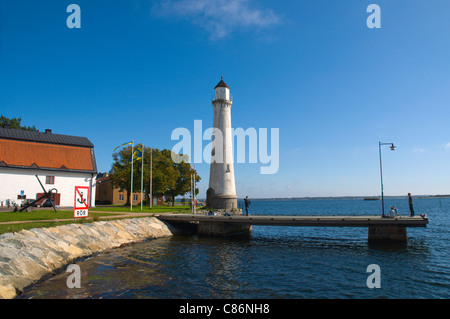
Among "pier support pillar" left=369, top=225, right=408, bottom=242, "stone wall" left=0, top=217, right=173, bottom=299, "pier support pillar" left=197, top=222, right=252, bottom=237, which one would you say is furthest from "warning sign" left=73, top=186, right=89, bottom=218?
"pier support pillar" left=369, top=225, right=408, bottom=242

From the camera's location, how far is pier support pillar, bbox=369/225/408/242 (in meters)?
25.3

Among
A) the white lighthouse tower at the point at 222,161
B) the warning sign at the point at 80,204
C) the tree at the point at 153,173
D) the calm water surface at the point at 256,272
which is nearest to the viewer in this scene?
the calm water surface at the point at 256,272

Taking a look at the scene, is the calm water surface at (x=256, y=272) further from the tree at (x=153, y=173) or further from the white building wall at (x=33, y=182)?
the tree at (x=153, y=173)

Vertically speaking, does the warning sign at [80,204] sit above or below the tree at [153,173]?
below

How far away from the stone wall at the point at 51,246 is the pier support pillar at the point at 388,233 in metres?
20.1

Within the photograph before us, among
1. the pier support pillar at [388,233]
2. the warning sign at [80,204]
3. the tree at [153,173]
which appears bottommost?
the pier support pillar at [388,233]

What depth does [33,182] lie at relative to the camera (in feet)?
131

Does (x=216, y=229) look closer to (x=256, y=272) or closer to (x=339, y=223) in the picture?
(x=339, y=223)

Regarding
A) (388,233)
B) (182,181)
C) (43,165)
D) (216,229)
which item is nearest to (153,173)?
(182,181)

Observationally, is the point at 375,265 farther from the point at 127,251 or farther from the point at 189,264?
the point at 127,251

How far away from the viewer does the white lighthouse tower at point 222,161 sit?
43.6 metres

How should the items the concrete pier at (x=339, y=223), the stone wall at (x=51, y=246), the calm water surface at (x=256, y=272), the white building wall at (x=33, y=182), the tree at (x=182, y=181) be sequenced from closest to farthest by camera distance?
the stone wall at (x=51, y=246) → the calm water surface at (x=256, y=272) → the concrete pier at (x=339, y=223) → the white building wall at (x=33, y=182) → the tree at (x=182, y=181)

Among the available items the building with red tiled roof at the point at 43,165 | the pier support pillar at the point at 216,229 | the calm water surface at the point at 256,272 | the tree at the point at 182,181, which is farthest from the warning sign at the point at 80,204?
the tree at the point at 182,181

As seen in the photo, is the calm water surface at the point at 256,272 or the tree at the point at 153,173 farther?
the tree at the point at 153,173
